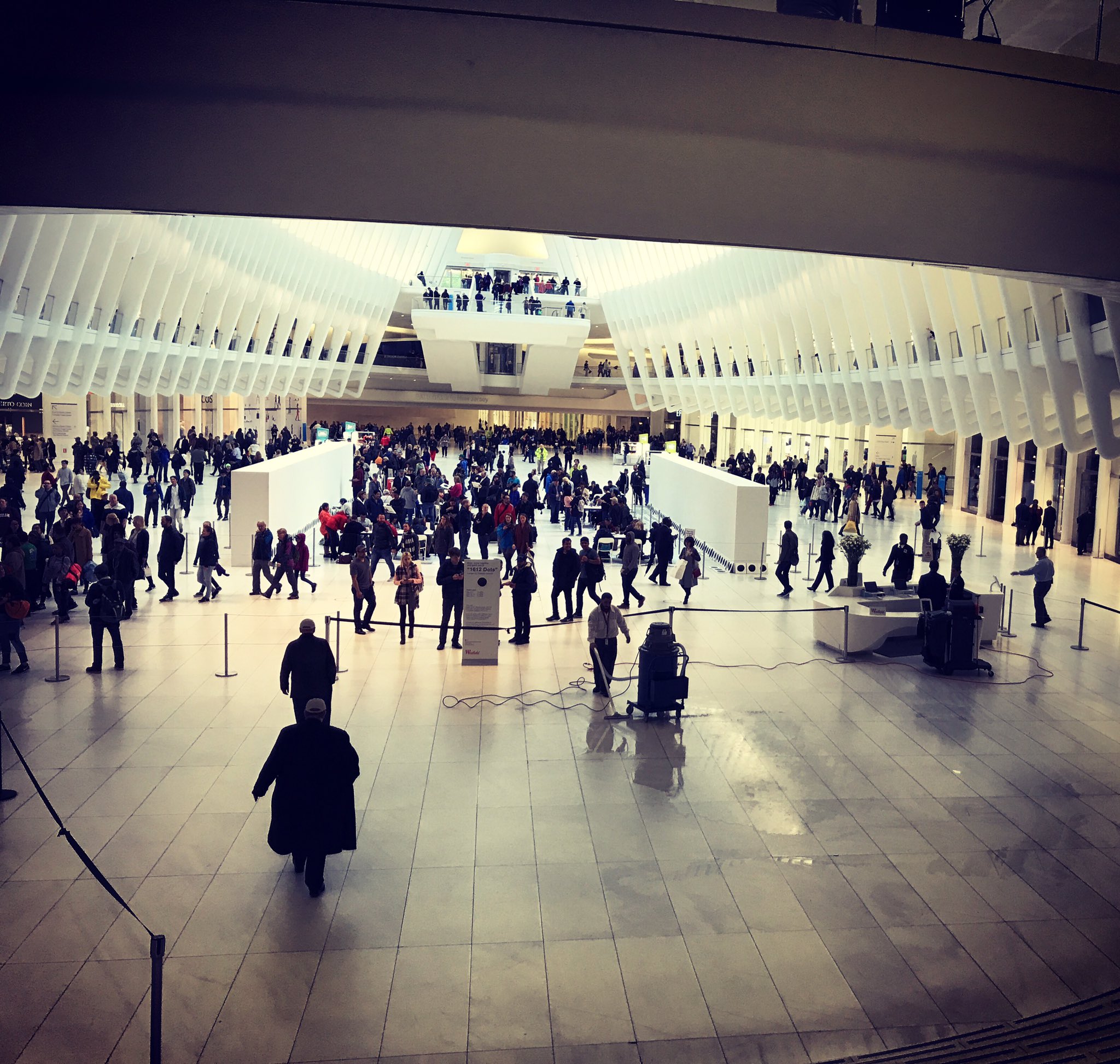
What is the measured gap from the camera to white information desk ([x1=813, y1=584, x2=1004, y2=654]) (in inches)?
486

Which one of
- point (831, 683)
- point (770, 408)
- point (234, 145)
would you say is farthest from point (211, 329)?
point (234, 145)

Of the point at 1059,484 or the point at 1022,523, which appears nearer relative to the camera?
the point at 1022,523

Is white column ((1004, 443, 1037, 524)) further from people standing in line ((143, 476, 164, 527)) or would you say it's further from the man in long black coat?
the man in long black coat

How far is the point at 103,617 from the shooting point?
34.8 ft

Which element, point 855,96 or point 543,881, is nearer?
point 855,96

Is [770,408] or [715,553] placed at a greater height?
[770,408]

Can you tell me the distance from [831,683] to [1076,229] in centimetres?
604

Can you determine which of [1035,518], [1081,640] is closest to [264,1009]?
[1081,640]

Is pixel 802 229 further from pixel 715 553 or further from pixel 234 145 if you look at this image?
pixel 715 553

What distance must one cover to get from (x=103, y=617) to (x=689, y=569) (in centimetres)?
854

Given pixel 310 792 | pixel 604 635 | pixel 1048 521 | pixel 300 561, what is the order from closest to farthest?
1. pixel 310 792
2. pixel 604 635
3. pixel 300 561
4. pixel 1048 521

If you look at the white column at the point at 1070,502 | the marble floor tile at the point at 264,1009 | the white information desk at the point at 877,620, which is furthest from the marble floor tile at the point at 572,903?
the white column at the point at 1070,502

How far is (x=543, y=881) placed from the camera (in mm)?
6336

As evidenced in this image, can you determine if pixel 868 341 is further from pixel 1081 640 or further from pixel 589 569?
pixel 589 569
